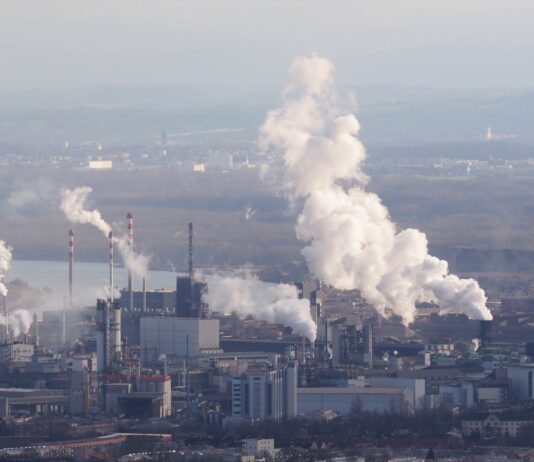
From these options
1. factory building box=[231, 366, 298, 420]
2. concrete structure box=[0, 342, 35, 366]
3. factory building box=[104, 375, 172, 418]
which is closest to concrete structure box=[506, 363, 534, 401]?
factory building box=[231, 366, 298, 420]

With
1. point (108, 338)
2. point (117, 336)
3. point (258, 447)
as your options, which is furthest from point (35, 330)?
point (258, 447)

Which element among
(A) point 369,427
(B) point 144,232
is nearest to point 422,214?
(B) point 144,232

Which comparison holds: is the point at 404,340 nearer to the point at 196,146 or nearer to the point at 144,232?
the point at 144,232

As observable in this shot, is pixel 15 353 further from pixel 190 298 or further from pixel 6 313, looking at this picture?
pixel 190 298

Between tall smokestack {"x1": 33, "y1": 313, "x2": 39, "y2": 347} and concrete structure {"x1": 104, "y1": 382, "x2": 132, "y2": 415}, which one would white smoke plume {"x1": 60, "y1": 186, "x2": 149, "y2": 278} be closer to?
tall smokestack {"x1": 33, "y1": 313, "x2": 39, "y2": 347}

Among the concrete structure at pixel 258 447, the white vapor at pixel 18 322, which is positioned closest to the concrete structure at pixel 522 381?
the concrete structure at pixel 258 447

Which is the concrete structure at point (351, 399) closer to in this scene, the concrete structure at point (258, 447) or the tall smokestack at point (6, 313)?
the concrete structure at point (258, 447)
